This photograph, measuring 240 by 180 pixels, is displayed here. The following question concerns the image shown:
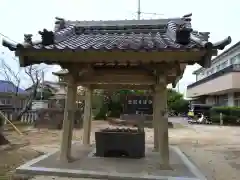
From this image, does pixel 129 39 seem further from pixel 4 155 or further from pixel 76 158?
pixel 4 155

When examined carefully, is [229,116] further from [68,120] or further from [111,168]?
[68,120]

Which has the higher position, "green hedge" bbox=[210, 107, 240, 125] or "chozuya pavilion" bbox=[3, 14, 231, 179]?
"chozuya pavilion" bbox=[3, 14, 231, 179]

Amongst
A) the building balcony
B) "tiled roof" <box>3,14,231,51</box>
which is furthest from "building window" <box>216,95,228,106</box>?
"tiled roof" <box>3,14,231,51</box>

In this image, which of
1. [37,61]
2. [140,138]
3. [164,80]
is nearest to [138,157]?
[140,138]

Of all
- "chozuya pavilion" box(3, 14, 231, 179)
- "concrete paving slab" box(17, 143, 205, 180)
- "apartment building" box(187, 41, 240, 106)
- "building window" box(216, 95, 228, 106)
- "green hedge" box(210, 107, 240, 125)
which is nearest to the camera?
"chozuya pavilion" box(3, 14, 231, 179)

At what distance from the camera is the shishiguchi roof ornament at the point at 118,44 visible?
214 inches

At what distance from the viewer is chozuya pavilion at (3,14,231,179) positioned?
219 inches

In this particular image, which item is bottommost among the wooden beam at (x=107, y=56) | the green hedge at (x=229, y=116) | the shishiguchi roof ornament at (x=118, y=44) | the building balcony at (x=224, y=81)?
the green hedge at (x=229, y=116)

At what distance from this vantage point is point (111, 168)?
6.47m

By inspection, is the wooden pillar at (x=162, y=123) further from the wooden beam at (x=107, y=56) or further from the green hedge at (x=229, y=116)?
the green hedge at (x=229, y=116)

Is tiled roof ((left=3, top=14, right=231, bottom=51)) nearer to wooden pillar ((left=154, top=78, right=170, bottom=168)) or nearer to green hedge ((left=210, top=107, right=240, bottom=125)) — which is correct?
wooden pillar ((left=154, top=78, right=170, bottom=168))

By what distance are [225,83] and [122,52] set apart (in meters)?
22.4

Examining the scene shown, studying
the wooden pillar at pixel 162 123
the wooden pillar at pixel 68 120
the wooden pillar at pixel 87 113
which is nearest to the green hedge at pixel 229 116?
the wooden pillar at pixel 87 113

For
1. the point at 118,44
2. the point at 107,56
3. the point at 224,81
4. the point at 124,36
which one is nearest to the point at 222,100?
the point at 224,81
